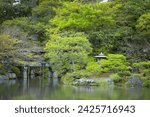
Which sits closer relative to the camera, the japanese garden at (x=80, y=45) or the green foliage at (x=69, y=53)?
the japanese garden at (x=80, y=45)

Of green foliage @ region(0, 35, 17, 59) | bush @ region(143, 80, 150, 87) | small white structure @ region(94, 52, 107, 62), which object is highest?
green foliage @ region(0, 35, 17, 59)

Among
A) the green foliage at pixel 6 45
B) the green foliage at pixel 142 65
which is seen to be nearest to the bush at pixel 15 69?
the green foliage at pixel 6 45

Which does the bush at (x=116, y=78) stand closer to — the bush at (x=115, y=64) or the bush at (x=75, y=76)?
the bush at (x=115, y=64)

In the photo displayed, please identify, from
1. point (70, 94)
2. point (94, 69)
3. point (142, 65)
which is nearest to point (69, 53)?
point (94, 69)

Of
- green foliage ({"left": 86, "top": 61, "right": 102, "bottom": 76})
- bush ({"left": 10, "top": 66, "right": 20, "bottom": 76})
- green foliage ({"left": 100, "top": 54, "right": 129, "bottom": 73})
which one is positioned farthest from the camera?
bush ({"left": 10, "top": 66, "right": 20, "bottom": 76})

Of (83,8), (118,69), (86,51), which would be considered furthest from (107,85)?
(83,8)

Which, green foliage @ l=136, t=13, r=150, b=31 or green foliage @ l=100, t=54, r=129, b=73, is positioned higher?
green foliage @ l=136, t=13, r=150, b=31

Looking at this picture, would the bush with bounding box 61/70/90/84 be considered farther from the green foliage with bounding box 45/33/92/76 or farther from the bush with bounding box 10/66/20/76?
the bush with bounding box 10/66/20/76

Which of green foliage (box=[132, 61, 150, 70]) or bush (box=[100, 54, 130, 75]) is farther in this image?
green foliage (box=[132, 61, 150, 70])

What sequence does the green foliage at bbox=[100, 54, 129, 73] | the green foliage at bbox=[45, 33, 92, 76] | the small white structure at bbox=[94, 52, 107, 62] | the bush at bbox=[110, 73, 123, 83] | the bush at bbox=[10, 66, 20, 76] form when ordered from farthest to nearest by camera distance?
1. the bush at bbox=[10, 66, 20, 76]
2. the small white structure at bbox=[94, 52, 107, 62]
3. the green foliage at bbox=[45, 33, 92, 76]
4. the green foliage at bbox=[100, 54, 129, 73]
5. the bush at bbox=[110, 73, 123, 83]

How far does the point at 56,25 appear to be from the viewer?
928 inches

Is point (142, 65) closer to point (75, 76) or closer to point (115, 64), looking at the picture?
point (115, 64)

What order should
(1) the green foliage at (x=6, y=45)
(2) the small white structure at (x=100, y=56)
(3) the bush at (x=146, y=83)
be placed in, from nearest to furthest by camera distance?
(3) the bush at (x=146, y=83) < (1) the green foliage at (x=6, y=45) < (2) the small white structure at (x=100, y=56)

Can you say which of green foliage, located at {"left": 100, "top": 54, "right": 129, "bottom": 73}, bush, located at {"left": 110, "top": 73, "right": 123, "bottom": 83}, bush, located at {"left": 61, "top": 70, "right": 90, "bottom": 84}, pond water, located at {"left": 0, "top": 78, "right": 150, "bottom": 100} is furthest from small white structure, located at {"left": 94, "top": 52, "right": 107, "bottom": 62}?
pond water, located at {"left": 0, "top": 78, "right": 150, "bottom": 100}
